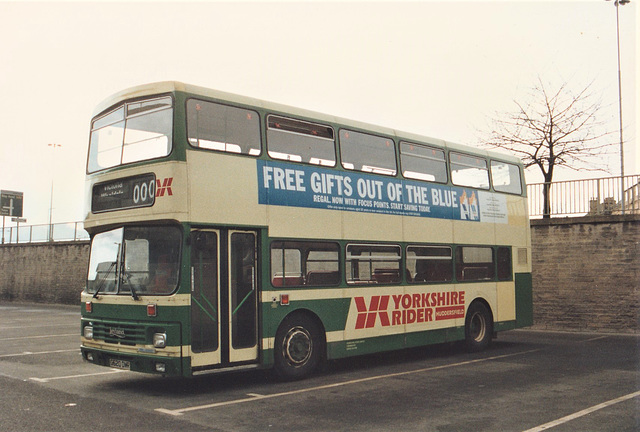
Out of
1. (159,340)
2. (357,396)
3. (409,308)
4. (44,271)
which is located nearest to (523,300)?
(409,308)

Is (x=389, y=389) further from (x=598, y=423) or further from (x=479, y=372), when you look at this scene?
(x=598, y=423)

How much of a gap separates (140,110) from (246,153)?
1.64m

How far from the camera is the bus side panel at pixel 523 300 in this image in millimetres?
15391

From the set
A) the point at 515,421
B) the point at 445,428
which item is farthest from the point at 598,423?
the point at 445,428

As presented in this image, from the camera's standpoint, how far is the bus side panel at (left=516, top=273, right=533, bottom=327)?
50.5 feet

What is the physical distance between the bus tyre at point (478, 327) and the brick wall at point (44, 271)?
24.6 meters

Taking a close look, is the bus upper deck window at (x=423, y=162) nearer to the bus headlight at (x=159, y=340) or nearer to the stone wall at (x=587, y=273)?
the bus headlight at (x=159, y=340)

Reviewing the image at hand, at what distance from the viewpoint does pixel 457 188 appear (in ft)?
44.8

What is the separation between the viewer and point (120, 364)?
360 inches

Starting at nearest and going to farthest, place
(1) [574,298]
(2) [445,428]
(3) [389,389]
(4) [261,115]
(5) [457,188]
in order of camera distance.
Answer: (2) [445,428] → (3) [389,389] → (4) [261,115] → (5) [457,188] → (1) [574,298]

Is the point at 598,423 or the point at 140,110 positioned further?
the point at 140,110

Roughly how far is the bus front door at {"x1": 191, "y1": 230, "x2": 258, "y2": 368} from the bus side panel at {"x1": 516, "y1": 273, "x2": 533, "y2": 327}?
7.96 m

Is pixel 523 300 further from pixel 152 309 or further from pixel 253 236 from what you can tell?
pixel 152 309

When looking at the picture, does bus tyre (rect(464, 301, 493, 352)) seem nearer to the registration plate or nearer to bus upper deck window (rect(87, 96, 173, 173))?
the registration plate
